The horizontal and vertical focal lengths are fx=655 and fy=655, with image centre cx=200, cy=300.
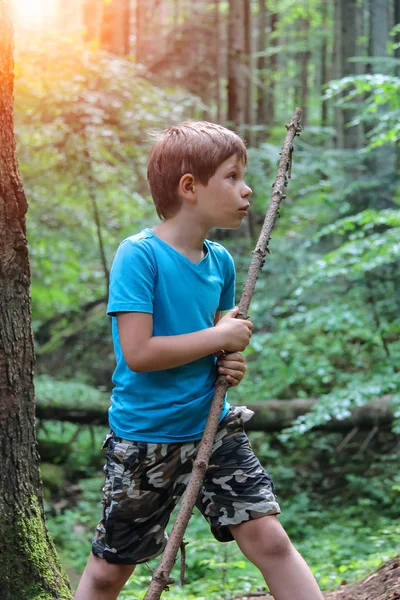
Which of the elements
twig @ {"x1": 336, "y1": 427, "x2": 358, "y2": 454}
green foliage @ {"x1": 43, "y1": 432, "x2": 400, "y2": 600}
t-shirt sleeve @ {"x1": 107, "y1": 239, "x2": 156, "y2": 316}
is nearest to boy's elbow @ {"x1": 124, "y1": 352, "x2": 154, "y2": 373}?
t-shirt sleeve @ {"x1": 107, "y1": 239, "x2": 156, "y2": 316}

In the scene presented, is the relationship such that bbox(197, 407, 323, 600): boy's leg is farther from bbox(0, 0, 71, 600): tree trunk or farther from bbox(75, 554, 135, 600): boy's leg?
bbox(0, 0, 71, 600): tree trunk

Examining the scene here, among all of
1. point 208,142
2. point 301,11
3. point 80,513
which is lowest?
point 80,513

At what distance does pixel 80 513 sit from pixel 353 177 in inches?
194

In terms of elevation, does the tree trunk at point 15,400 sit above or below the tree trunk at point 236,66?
below

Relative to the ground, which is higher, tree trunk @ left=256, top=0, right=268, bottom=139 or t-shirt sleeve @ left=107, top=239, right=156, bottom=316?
tree trunk @ left=256, top=0, right=268, bottom=139

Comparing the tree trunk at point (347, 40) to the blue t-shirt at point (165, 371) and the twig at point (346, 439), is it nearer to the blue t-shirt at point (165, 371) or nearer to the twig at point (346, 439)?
the twig at point (346, 439)

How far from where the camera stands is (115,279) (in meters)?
2.08

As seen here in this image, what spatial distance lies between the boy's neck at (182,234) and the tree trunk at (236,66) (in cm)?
1044

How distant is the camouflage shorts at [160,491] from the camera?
7.06ft

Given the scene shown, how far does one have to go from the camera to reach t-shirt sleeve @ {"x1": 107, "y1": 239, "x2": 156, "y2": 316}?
6.66 feet

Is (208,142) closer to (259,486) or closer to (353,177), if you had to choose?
(259,486)

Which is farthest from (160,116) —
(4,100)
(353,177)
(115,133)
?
(4,100)

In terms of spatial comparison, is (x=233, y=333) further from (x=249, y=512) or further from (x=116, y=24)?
(x=116, y=24)

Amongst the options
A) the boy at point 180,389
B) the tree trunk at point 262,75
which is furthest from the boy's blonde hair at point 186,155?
the tree trunk at point 262,75
